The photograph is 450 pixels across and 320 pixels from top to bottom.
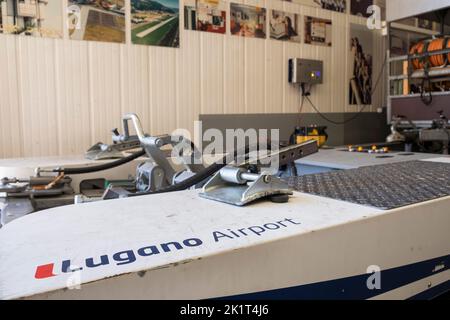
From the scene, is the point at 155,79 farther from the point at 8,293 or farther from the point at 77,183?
the point at 8,293

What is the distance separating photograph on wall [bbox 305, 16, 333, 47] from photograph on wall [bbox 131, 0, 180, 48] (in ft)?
4.83

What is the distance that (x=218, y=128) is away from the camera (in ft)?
11.3

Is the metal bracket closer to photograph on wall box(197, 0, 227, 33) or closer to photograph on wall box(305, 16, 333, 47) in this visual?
photograph on wall box(197, 0, 227, 33)

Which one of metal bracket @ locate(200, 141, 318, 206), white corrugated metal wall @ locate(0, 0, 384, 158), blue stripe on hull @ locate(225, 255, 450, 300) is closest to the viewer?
blue stripe on hull @ locate(225, 255, 450, 300)

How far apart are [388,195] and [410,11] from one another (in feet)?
12.2

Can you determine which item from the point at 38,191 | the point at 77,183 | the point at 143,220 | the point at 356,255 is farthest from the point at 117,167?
the point at 356,255

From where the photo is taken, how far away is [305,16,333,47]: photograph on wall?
3941 millimetres

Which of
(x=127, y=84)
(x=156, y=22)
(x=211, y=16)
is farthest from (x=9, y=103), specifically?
(x=211, y=16)

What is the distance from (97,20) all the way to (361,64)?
9.86 feet

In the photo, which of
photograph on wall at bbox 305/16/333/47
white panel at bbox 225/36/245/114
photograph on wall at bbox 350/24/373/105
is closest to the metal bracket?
white panel at bbox 225/36/245/114

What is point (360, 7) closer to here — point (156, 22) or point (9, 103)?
point (156, 22)

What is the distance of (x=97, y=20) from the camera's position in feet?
9.18

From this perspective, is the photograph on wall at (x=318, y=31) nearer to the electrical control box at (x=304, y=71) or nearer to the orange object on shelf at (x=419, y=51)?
the electrical control box at (x=304, y=71)
